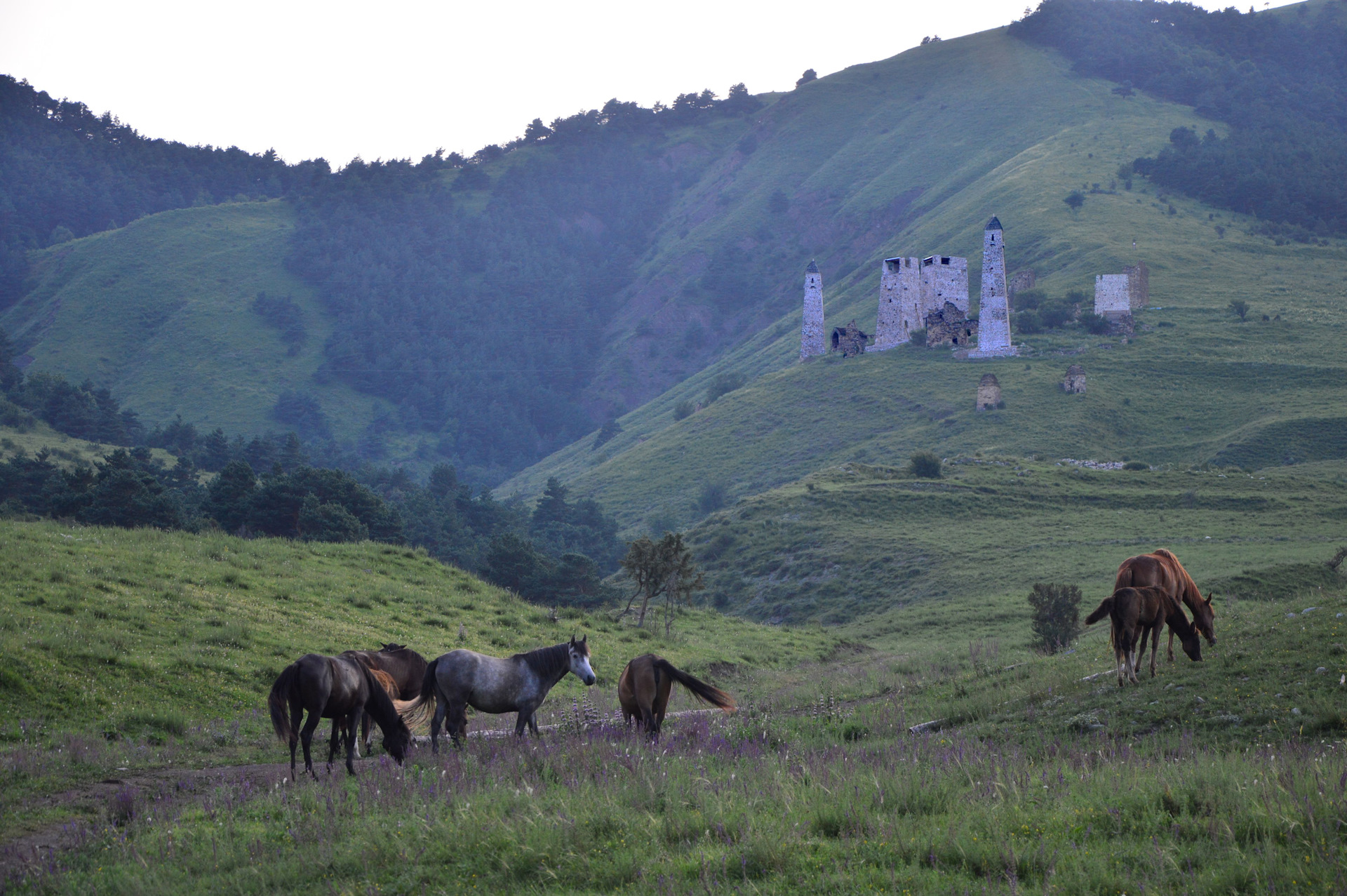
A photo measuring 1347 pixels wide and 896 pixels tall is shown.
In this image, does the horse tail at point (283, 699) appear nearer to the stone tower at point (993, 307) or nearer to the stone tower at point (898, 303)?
the stone tower at point (993, 307)

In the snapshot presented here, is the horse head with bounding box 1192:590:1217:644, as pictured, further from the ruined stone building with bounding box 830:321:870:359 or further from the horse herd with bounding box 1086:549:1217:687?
the ruined stone building with bounding box 830:321:870:359

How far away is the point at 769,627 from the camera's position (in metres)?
35.7

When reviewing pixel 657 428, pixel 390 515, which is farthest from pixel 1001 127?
pixel 390 515

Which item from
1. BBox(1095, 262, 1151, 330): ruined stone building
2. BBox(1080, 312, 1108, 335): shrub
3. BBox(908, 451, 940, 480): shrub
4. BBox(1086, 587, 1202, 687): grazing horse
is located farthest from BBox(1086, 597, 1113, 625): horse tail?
BBox(1095, 262, 1151, 330): ruined stone building

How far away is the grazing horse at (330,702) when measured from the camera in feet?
36.8

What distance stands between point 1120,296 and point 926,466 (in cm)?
4397

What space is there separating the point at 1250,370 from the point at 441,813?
8817 centimetres

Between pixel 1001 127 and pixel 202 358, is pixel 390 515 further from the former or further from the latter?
pixel 1001 127

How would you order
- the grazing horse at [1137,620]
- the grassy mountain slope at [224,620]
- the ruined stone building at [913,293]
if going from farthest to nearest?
the ruined stone building at [913,293] < the grassy mountain slope at [224,620] < the grazing horse at [1137,620]

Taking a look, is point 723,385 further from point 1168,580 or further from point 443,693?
point 443,693

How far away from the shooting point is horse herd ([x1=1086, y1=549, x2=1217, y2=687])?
12.3 m

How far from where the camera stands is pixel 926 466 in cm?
6134

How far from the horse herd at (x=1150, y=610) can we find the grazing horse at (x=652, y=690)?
5.09m

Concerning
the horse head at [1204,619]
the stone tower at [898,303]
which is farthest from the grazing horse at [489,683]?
the stone tower at [898,303]
